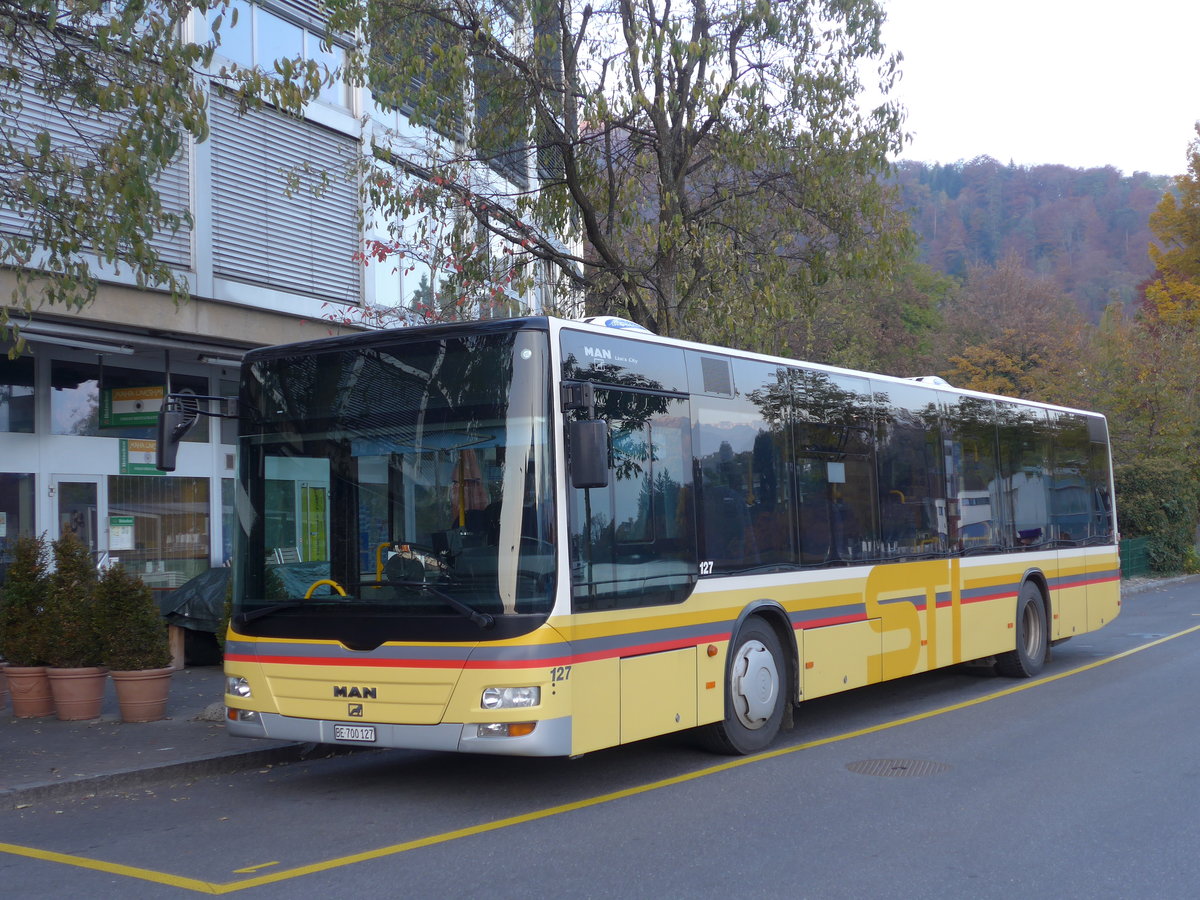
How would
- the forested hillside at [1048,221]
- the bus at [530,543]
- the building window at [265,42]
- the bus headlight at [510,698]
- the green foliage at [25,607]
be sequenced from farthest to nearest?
the forested hillside at [1048,221] → the building window at [265,42] → the green foliage at [25,607] → the bus at [530,543] → the bus headlight at [510,698]

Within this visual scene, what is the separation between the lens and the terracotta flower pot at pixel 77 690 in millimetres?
10742

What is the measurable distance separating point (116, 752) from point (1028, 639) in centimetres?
1001

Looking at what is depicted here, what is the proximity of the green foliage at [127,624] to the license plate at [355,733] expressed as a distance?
12.2 feet

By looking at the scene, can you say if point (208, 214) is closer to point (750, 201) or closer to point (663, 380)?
point (750, 201)

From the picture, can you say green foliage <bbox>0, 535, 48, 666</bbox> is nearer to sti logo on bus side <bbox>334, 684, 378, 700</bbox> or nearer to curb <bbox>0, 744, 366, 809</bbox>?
curb <bbox>0, 744, 366, 809</bbox>

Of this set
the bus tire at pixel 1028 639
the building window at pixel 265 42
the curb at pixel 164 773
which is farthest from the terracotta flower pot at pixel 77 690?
the bus tire at pixel 1028 639

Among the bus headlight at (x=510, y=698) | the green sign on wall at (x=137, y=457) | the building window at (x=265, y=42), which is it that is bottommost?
the bus headlight at (x=510, y=698)

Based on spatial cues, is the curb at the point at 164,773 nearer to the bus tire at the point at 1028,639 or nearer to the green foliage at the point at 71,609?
the green foliage at the point at 71,609

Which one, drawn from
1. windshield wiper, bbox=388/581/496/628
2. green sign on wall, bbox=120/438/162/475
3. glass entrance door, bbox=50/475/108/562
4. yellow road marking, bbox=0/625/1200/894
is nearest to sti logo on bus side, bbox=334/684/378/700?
windshield wiper, bbox=388/581/496/628

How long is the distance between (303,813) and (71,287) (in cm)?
451

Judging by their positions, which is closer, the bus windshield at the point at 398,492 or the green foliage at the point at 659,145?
the bus windshield at the point at 398,492

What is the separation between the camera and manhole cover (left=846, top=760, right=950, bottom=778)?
28.1 feet

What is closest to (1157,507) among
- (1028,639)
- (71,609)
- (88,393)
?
(1028,639)

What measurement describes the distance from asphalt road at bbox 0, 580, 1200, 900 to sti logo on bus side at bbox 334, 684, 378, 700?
0.74 m
